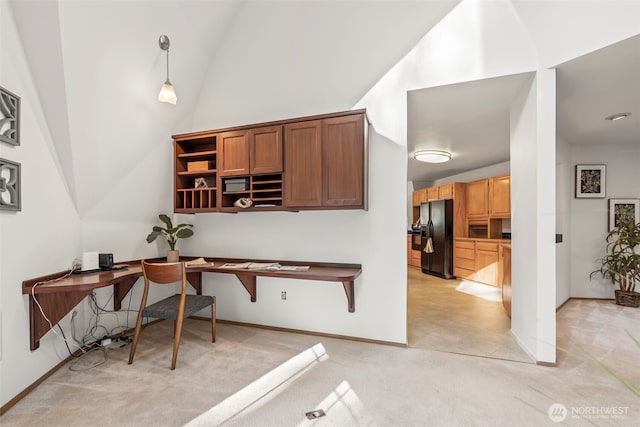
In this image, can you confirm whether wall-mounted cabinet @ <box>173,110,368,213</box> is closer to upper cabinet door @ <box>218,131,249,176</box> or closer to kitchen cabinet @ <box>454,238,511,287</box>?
upper cabinet door @ <box>218,131,249,176</box>

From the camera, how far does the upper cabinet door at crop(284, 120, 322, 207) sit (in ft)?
9.54

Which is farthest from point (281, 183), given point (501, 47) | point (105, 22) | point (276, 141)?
point (501, 47)

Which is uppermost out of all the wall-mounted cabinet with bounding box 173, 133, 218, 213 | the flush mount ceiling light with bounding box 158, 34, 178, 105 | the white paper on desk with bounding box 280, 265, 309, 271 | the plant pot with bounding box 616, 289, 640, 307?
the flush mount ceiling light with bounding box 158, 34, 178, 105

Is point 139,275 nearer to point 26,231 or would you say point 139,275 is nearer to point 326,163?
point 26,231

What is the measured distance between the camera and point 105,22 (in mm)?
2275

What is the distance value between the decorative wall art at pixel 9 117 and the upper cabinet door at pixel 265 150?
1.72 meters

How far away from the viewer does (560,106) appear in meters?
3.22

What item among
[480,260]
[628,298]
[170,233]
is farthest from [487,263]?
[170,233]

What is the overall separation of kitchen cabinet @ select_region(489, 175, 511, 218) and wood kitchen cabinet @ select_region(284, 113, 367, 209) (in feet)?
12.0

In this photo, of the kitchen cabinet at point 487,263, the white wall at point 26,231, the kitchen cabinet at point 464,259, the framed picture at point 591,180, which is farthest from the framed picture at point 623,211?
the white wall at point 26,231

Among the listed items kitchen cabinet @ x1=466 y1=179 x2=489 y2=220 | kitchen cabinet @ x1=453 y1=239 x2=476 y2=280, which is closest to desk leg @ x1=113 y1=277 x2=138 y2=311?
kitchen cabinet @ x1=453 y1=239 x2=476 y2=280

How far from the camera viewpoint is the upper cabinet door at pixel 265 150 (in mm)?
3031

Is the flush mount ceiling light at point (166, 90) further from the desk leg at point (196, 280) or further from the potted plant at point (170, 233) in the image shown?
the desk leg at point (196, 280)

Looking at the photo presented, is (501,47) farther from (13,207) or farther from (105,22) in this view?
(13,207)
